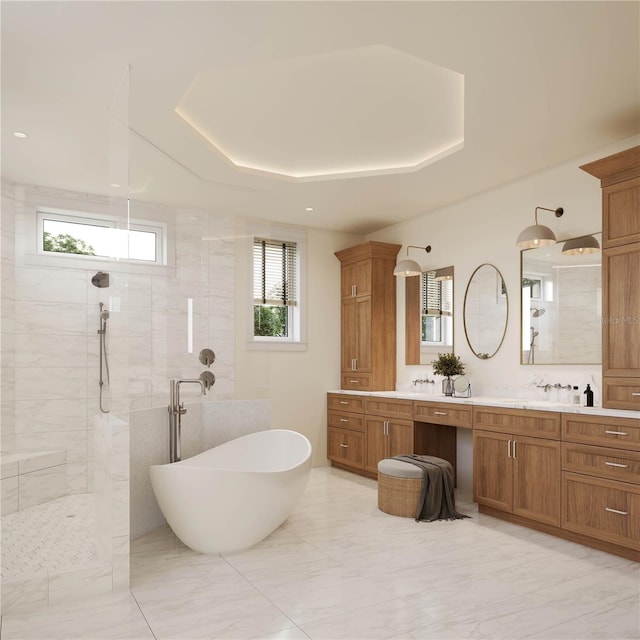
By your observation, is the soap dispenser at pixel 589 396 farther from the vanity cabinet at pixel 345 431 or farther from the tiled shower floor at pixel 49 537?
the tiled shower floor at pixel 49 537

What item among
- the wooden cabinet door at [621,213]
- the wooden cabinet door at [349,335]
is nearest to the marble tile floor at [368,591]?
the wooden cabinet door at [621,213]

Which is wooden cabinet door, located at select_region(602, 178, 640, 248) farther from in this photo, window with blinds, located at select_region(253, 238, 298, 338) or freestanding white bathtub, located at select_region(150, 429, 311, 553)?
window with blinds, located at select_region(253, 238, 298, 338)

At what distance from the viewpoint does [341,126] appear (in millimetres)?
3795

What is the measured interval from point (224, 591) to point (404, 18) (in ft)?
9.43

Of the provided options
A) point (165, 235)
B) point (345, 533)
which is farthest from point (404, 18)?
point (345, 533)

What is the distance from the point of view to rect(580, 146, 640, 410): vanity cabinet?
3.23m

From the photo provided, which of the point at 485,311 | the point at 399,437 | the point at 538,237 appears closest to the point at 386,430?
the point at 399,437

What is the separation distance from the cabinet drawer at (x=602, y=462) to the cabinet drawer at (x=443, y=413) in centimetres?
87

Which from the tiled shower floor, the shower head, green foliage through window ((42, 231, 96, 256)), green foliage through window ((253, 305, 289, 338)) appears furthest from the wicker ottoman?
green foliage through window ((42, 231, 96, 256))

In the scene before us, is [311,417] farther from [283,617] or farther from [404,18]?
[404,18]

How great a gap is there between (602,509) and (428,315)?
2.57 metres

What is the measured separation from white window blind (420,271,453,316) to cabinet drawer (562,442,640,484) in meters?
2.03

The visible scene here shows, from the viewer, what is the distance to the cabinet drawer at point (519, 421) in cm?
352

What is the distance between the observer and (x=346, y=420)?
5.70 m
